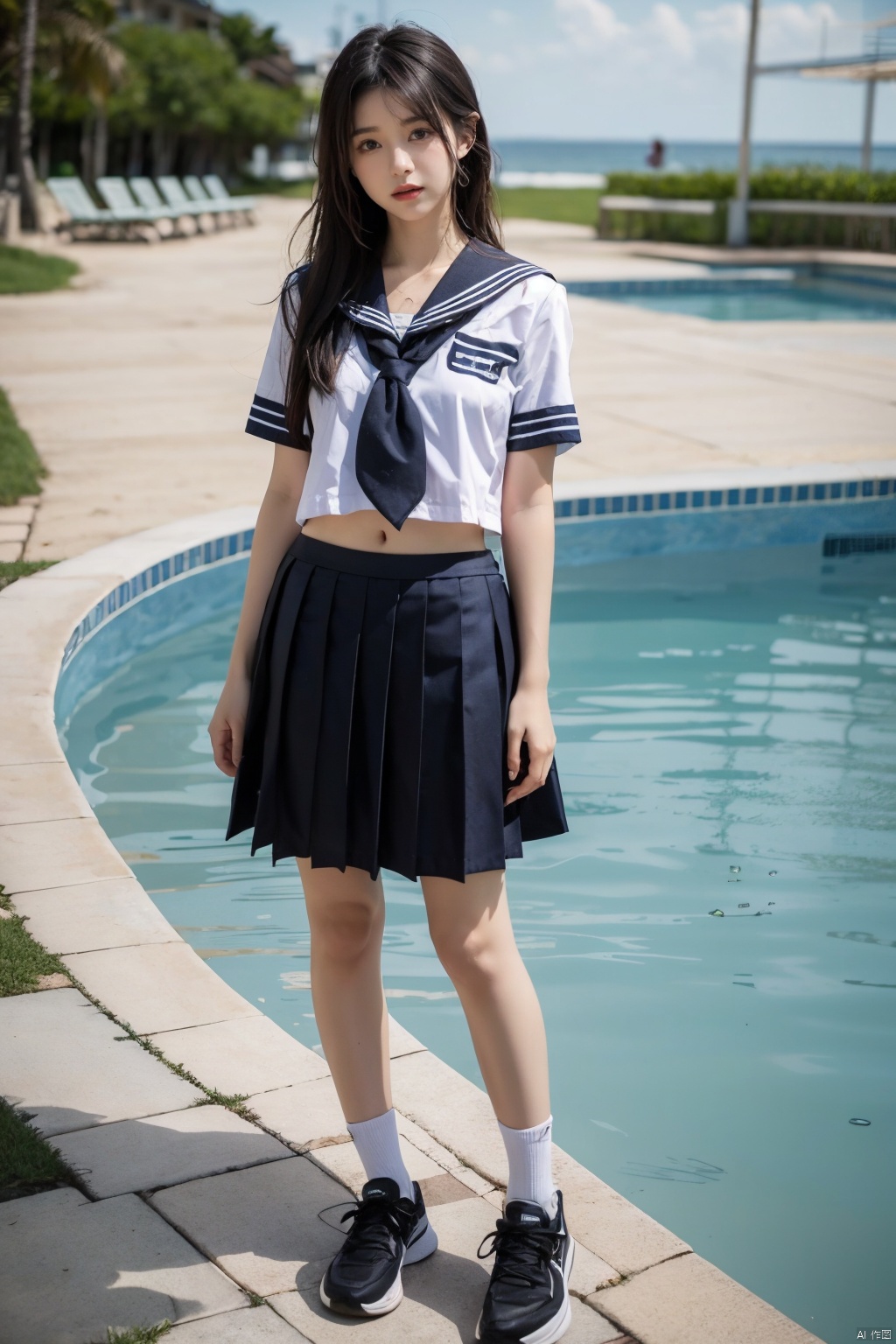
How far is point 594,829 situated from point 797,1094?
1.28 meters

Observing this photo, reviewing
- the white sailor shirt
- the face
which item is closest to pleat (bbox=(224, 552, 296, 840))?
the white sailor shirt

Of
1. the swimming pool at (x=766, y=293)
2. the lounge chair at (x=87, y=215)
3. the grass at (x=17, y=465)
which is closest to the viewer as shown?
the grass at (x=17, y=465)

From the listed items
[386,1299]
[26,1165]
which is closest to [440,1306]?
[386,1299]

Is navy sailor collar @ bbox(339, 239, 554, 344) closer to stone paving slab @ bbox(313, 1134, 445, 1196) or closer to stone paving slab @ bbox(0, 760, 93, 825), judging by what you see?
stone paving slab @ bbox(313, 1134, 445, 1196)

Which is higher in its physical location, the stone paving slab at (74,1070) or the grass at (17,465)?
the grass at (17,465)

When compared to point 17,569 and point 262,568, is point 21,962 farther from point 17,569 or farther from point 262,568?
point 17,569

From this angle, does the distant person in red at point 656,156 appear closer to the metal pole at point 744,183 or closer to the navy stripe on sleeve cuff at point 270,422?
the metal pole at point 744,183

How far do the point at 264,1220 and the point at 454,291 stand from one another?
1.28 metres

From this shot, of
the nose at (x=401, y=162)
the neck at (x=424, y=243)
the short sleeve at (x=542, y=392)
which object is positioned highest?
the nose at (x=401, y=162)

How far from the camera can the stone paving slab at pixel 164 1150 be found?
1907 millimetres

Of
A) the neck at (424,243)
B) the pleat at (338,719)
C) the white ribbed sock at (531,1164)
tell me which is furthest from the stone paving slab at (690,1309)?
the neck at (424,243)

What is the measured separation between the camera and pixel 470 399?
5.45ft

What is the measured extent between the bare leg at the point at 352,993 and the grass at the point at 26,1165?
428 millimetres

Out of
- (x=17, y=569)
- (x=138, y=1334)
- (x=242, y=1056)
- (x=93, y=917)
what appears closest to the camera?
(x=138, y=1334)
